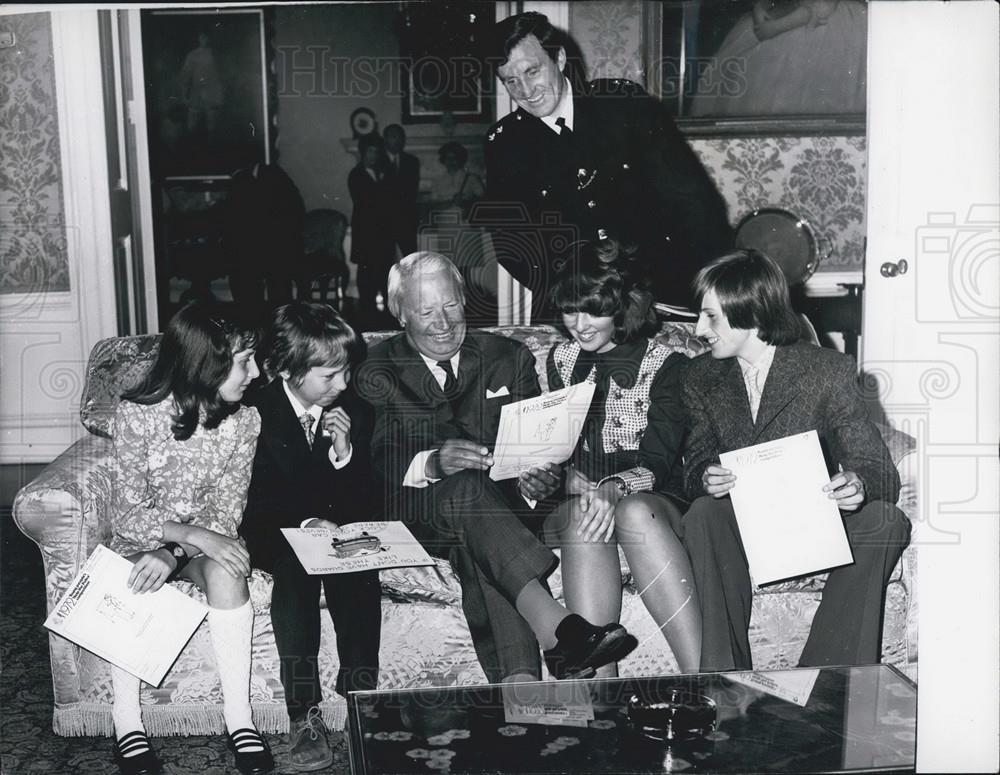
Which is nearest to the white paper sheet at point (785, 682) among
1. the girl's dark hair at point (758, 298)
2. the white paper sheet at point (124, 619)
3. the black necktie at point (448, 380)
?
the girl's dark hair at point (758, 298)

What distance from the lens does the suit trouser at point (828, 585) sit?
82.4 inches

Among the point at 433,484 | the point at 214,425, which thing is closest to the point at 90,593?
the point at 214,425

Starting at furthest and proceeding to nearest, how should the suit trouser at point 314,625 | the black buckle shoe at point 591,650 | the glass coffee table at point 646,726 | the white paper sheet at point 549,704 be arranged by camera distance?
the suit trouser at point 314,625, the black buckle shoe at point 591,650, the white paper sheet at point 549,704, the glass coffee table at point 646,726

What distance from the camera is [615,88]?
91.7 inches

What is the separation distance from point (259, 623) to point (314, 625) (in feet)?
0.36

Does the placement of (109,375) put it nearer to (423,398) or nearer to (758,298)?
(423,398)

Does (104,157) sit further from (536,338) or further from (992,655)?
(992,655)

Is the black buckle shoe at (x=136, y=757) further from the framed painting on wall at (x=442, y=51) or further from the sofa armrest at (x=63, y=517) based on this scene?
the framed painting on wall at (x=442, y=51)

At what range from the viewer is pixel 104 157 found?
228 cm

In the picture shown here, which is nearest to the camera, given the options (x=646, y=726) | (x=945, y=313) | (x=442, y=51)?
(x=646, y=726)

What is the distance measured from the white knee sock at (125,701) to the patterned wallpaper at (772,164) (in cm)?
160

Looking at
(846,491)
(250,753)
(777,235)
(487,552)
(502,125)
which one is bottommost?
(250,753)

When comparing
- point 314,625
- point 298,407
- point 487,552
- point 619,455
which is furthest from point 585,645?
point 298,407

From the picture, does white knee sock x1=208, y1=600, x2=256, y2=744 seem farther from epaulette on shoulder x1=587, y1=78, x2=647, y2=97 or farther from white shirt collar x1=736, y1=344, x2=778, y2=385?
epaulette on shoulder x1=587, y1=78, x2=647, y2=97
